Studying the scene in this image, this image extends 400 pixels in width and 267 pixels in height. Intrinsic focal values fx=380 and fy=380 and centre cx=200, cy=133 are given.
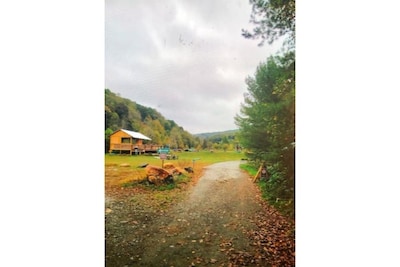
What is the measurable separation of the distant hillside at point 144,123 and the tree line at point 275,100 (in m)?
0.57

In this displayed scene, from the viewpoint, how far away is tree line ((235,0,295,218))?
2.97 metres

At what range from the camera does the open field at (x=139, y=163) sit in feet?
10.2

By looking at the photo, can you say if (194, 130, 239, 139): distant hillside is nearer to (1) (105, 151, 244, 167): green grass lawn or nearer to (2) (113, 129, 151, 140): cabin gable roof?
(1) (105, 151, 244, 167): green grass lawn

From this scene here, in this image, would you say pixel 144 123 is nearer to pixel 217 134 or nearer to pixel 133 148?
pixel 133 148

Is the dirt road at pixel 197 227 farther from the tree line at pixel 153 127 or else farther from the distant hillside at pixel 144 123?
the distant hillside at pixel 144 123

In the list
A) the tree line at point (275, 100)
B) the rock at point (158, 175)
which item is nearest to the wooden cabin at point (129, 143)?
the rock at point (158, 175)

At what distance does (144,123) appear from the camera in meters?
3.10

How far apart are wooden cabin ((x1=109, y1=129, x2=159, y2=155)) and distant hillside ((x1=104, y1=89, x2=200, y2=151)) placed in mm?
35

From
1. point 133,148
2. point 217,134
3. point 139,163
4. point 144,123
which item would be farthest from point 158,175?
point 217,134

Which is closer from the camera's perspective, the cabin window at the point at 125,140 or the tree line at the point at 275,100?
the tree line at the point at 275,100
